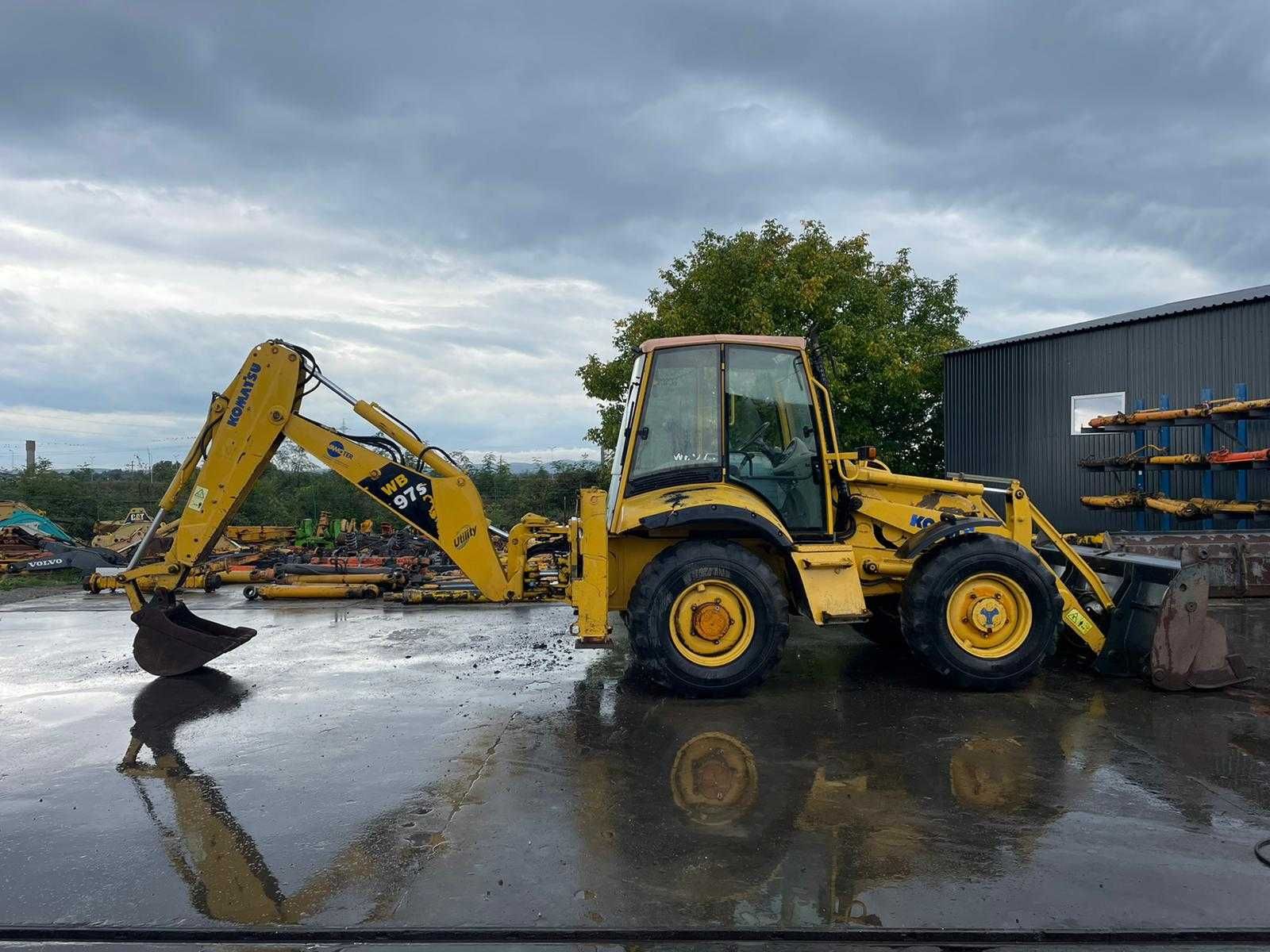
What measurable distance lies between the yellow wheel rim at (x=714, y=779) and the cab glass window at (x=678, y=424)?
6.49 feet

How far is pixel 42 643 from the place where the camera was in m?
9.13

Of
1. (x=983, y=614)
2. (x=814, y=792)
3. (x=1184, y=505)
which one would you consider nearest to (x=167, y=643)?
(x=814, y=792)

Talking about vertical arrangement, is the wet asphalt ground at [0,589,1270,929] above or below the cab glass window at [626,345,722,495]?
below

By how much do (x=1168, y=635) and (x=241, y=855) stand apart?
6144 mm

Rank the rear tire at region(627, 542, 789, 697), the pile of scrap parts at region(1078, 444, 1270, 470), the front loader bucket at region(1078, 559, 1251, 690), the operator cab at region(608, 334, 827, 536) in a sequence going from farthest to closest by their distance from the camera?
the pile of scrap parts at region(1078, 444, 1270, 470), the operator cab at region(608, 334, 827, 536), the front loader bucket at region(1078, 559, 1251, 690), the rear tire at region(627, 542, 789, 697)

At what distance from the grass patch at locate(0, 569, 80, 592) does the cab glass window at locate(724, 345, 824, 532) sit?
42.2 ft

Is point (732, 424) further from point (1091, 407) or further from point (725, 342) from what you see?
point (1091, 407)

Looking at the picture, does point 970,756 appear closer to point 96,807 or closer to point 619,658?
point 619,658

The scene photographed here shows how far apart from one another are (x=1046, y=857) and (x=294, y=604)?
10.1m

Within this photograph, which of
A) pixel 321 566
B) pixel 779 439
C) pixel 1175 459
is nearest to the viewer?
pixel 779 439

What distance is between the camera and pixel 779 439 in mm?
6730

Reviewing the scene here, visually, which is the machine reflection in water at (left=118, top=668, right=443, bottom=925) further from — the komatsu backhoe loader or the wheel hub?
the wheel hub

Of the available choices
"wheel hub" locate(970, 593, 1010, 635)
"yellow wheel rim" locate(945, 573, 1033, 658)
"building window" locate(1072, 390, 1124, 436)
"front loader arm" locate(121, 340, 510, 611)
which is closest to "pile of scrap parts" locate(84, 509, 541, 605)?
"front loader arm" locate(121, 340, 510, 611)

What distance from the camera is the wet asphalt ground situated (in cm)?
351
